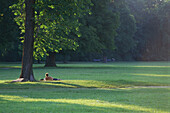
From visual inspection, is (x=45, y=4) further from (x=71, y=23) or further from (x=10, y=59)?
(x=10, y=59)

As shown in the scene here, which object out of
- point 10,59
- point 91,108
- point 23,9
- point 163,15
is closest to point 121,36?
point 163,15

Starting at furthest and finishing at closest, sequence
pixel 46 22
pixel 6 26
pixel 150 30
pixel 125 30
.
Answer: pixel 150 30, pixel 125 30, pixel 6 26, pixel 46 22

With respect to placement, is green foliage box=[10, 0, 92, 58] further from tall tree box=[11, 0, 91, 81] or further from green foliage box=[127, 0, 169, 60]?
green foliage box=[127, 0, 169, 60]

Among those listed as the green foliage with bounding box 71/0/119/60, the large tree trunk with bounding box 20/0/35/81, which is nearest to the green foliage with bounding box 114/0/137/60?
the green foliage with bounding box 71/0/119/60

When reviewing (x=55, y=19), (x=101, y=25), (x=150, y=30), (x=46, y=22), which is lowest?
(x=46, y=22)

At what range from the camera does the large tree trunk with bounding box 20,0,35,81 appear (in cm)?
2525

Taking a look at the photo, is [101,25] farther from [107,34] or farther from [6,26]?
[6,26]

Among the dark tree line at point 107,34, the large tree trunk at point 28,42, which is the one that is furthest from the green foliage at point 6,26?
the large tree trunk at point 28,42

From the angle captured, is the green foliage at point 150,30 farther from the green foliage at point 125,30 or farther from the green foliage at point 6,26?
the green foliage at point 6,26

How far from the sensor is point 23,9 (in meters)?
27.2

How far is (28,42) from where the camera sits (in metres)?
25.5

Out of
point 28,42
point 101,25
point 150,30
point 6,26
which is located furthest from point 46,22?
point 150,30

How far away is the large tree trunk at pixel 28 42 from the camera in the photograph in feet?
82.8

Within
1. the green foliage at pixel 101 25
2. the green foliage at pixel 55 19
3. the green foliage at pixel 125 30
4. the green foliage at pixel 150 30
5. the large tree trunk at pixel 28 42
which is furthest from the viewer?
the green foliage at pixel 150 30
